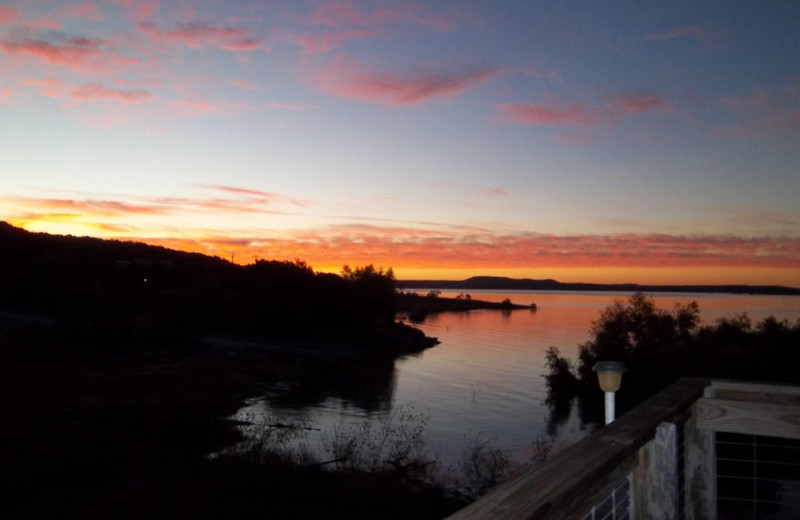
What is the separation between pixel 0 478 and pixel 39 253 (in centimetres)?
5335

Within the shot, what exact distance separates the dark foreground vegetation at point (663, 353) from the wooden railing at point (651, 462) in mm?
25178

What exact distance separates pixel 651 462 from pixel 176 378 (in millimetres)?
30540

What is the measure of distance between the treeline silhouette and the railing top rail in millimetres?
40578

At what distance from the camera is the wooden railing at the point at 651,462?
168 cm

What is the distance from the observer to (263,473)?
16.8m

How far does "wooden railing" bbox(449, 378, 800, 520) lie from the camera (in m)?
1.68

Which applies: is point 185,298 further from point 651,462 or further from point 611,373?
point 651,462

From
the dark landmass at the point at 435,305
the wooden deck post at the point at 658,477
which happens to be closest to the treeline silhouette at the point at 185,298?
the wooden deck post at the point at 658,477

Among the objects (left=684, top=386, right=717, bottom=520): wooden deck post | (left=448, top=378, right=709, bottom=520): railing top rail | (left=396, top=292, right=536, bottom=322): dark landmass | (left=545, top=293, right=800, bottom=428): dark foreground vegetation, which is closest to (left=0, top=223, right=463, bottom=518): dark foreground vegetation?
(left=545, top=293, right=800, bottom=428): dark foreground vegetation

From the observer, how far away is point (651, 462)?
275cm

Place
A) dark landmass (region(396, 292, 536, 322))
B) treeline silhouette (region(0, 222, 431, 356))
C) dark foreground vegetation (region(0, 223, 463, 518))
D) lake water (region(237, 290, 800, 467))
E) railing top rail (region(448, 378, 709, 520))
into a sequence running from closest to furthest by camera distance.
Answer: railing top rail (region(448, 378, 709, 520)) < dark foreground vegetation (region(0, 223, 463, 518)) < lake water (region(237, 290, 800, 467)) < treeline silhouette (region(0, 222, 431, 356)) < dark landmass (region(396, 292, 536, 322))

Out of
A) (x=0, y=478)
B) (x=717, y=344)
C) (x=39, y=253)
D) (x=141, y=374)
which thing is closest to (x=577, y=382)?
(x=717, y=344)

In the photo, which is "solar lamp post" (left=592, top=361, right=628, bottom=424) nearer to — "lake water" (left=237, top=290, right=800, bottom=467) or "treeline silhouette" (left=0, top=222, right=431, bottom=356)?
"lake water" (left=237, top=290, right=800, bottom=467)

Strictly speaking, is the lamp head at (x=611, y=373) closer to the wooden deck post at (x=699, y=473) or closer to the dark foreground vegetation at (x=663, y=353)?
the wooden deck post at (x=699, y=473)
